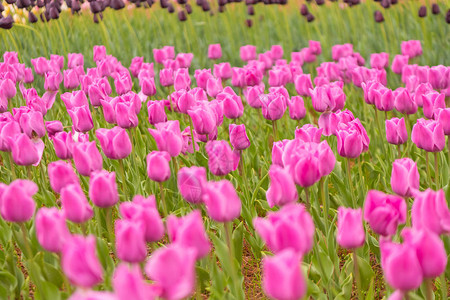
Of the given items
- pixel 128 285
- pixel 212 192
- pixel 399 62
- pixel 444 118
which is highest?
pixel 128 285

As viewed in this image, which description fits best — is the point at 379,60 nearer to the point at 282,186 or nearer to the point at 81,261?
the point at 282,186

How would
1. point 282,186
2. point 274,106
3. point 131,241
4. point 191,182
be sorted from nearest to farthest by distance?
point 131,241 < point 282,186 < point 191,182 < point 274,106

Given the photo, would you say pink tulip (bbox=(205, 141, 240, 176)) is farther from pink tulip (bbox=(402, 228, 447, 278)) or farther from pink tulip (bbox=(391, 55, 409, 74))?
pink tulip (bbox=(391, 55, 409, 74))

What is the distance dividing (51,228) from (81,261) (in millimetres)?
422

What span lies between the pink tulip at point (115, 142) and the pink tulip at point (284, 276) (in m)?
1.44

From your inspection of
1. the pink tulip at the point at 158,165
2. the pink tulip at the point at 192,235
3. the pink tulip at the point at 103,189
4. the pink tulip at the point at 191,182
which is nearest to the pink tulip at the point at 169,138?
the pink tulip at the point at 158,165

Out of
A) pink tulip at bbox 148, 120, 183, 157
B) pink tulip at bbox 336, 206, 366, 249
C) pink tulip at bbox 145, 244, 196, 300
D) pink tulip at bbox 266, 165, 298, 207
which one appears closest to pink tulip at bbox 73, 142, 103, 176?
pink tulip at bbox 148, 120, 183, 157

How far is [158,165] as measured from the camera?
2.28 metres

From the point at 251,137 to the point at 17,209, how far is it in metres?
2.48

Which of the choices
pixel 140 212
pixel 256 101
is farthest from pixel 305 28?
pixel 140 212

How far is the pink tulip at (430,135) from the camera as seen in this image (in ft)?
8.71

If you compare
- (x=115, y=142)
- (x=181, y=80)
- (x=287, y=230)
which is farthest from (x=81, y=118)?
(x=287, y=230)

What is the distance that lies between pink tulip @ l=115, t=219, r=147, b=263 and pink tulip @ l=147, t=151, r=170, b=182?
30.2 inches

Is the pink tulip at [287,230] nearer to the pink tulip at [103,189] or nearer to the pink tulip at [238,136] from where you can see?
the pink tulip at [103,189]
